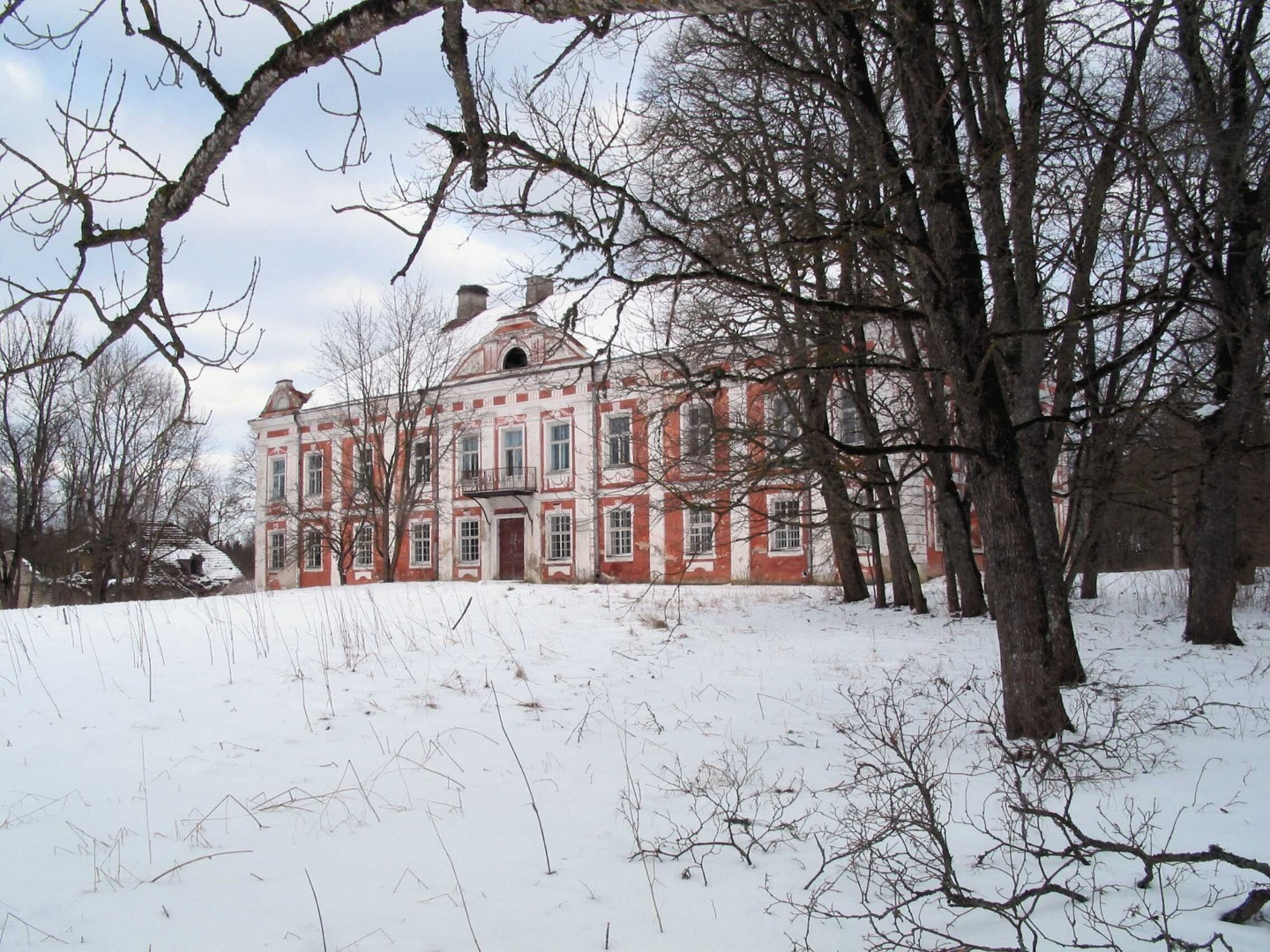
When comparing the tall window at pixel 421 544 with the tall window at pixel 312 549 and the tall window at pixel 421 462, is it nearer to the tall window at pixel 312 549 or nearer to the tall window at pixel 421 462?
the tall window at pixel 421 462

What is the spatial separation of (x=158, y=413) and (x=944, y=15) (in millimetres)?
27303

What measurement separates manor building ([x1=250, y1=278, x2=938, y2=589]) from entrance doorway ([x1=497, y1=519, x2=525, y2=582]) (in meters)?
0.04

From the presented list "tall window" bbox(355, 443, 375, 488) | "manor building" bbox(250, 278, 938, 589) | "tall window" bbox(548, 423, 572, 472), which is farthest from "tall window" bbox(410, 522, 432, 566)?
"tall window" bbox(548, 423, 572, 472)

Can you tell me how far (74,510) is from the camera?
99.2 ft

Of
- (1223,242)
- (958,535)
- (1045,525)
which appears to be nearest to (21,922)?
(1045,525)

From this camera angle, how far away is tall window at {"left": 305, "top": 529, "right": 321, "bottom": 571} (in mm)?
29634

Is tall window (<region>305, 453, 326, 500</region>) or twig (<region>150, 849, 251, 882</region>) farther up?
tall window (<region>305, 453, 326, 500</region>)

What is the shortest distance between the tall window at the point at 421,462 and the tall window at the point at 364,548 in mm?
2574

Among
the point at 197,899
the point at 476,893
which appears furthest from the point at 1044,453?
the point at 197,899

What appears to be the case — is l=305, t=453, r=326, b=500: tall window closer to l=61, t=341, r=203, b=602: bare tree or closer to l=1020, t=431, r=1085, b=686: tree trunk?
l=61, t=341, r=203, b=602: bare tree

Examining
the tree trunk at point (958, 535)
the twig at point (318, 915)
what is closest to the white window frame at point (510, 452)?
the tree trunk at point (958, 535)

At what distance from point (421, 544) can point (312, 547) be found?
152 inches

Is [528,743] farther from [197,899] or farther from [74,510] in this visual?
[74,510]

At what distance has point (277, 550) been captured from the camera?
111 ft
